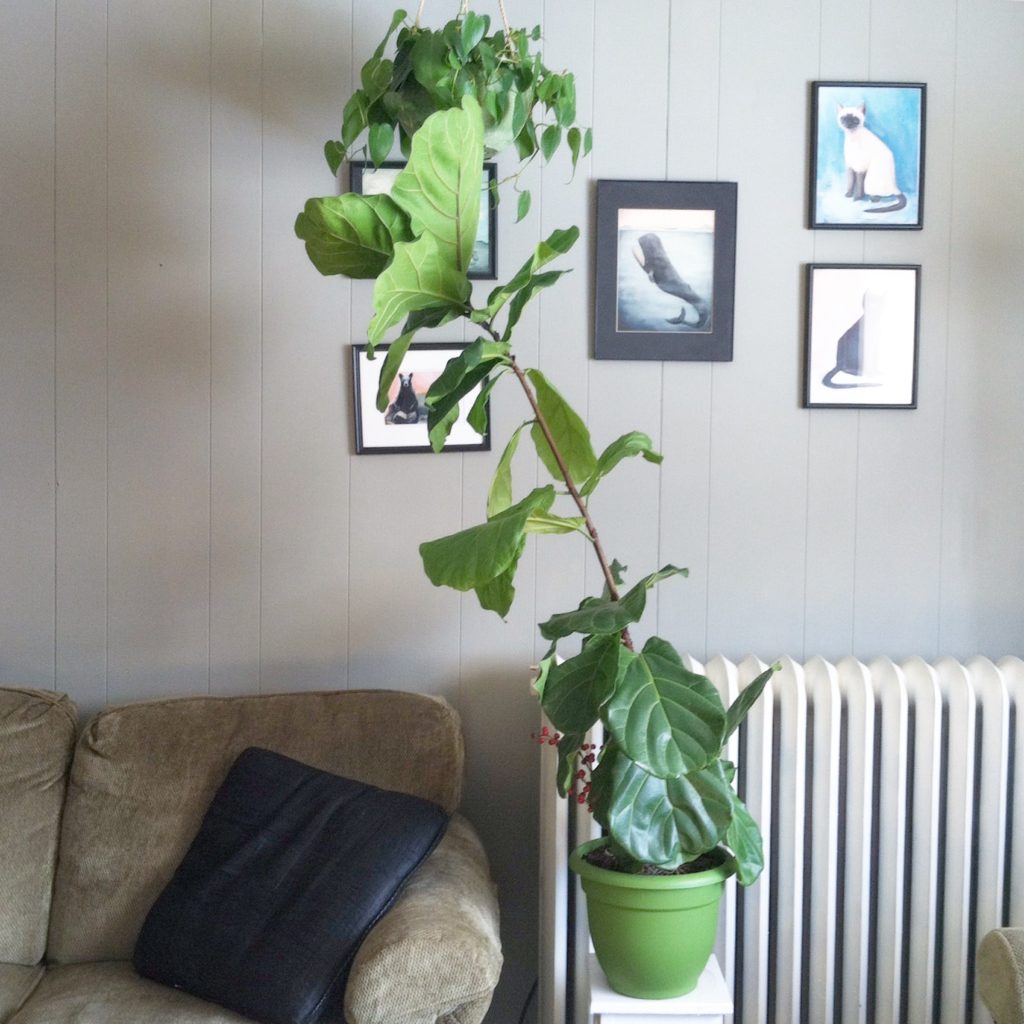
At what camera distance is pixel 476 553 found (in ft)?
5.38

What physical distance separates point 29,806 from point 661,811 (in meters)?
1.21

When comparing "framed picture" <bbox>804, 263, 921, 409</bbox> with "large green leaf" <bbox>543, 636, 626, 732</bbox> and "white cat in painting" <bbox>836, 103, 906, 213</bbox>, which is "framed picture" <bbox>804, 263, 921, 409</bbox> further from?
"large green leaf" <bbox>543, 636, 626, 732</bbox>

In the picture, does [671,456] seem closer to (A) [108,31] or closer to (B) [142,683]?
(B) [142,683]

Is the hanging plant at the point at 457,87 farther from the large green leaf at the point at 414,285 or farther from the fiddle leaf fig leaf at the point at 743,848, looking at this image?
the fiddle leaf fig leaf at the point at 743,848

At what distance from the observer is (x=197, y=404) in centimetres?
240

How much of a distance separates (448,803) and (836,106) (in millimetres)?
1649

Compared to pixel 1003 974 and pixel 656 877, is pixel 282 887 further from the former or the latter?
pixel 1003 974

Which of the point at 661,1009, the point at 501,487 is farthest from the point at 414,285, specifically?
the point at 661,1009

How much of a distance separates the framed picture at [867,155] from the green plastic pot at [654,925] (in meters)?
1.38

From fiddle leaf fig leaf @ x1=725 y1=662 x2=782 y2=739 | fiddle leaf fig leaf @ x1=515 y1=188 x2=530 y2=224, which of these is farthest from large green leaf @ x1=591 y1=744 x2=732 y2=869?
fiddle leaf fig leaf @ x1=515 y1=188 x2=530 y2=224

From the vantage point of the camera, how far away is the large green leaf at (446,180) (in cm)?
169

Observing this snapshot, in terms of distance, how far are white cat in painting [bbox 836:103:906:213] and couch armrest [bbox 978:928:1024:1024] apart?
1.46 m

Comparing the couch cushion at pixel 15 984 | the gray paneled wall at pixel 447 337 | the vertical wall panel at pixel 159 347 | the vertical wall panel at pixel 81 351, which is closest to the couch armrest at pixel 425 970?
the couch cushion at pixel 15 984

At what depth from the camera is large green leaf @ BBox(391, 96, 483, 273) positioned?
5.53 ft
